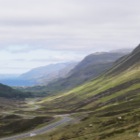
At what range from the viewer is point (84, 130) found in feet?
513

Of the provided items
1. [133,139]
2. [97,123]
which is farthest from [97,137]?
[97,123]

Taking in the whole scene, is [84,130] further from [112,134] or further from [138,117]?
[112,134]

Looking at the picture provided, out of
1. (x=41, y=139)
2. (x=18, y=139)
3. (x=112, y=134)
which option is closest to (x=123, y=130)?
(x=112, y=134)

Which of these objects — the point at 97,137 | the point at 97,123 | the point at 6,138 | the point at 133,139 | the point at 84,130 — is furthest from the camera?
the point at 6,138

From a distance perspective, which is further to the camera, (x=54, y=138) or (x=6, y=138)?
(x=6, y=138)

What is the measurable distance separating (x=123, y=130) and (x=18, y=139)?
70.0 m

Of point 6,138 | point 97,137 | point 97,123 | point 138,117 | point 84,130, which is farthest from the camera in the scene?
point 6,138

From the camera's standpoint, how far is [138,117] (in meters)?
146

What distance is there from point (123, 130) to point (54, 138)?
1509 inches

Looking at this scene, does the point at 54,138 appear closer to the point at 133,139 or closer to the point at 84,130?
the point at 84,130

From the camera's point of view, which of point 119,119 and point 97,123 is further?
point 97,123

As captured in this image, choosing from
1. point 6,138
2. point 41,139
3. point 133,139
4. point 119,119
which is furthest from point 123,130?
point 6,138

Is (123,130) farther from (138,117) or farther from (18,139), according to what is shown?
(18,139)

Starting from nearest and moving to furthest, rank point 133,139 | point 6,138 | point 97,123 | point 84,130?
point 133,139 → point 84,130 → point 97,123 → point 6,138
